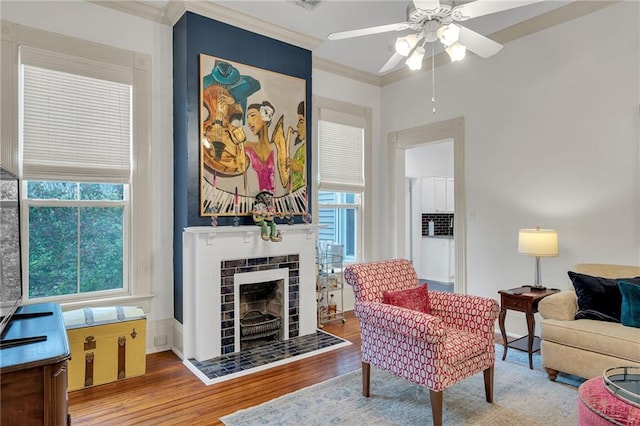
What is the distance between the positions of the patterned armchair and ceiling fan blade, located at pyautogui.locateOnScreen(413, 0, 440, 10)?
177 centimetres

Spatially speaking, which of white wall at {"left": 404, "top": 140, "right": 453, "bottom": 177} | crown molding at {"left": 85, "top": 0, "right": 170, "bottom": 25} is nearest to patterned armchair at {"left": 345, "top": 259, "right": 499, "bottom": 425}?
crown molding at {"left": 85, "top": 0, "right": 170, "bottom": 25}

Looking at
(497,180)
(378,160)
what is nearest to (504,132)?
(497,180)

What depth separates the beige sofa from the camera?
2621mm

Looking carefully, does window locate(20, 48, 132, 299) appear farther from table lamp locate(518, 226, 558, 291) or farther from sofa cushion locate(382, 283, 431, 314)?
table lamp locate(518, 226, 558, 291)

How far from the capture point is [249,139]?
12.7 feet

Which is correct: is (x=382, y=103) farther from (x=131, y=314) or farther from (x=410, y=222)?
(x=131, y=314)

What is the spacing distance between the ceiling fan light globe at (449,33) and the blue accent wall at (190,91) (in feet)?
6.92

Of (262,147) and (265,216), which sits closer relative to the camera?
(265,216)

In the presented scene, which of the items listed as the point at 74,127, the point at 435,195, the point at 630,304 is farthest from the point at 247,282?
the point at 435,195

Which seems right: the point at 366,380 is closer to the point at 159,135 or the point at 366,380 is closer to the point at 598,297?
the point at 598,297

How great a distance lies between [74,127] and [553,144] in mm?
4489

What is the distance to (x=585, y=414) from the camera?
6.20 feet

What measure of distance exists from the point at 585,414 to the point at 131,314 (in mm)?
3163

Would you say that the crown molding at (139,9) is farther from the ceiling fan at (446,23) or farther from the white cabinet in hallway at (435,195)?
the white cabinet in hallway at (435,195)
